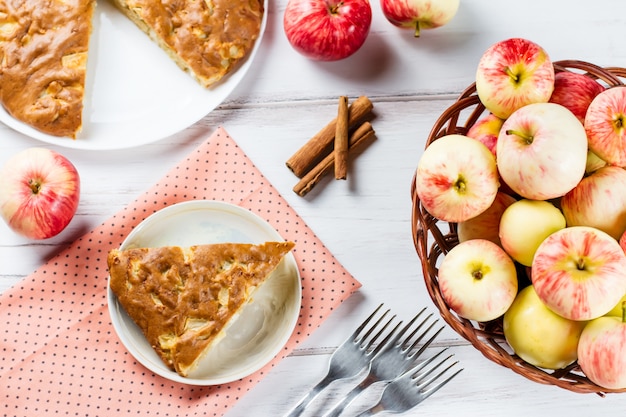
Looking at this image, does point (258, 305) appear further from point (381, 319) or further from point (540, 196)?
point (540, 196)

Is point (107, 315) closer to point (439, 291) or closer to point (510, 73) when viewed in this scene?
point (439, 291)

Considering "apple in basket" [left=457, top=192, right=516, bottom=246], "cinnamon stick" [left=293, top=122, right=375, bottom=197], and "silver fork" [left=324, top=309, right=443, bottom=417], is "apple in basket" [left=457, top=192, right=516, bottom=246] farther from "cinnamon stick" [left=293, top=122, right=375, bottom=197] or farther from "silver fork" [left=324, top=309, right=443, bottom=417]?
"cinnamon stick" [left=293, top=122, right=375, bottom=197]

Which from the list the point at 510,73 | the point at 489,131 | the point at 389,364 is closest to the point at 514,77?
the point at 510,73

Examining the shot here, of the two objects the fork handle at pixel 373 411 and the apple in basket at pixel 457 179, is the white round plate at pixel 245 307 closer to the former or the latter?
the fork handle at pixel 373 411

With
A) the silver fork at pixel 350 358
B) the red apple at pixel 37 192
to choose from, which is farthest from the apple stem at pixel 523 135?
the red apple at pixel 37 192

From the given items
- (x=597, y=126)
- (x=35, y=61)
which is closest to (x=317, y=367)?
(x=597, y=126)

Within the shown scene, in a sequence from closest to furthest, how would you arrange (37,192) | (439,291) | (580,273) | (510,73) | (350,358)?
(580,273) → (510,73) → (439,291) → (37,192) → (350,358)
